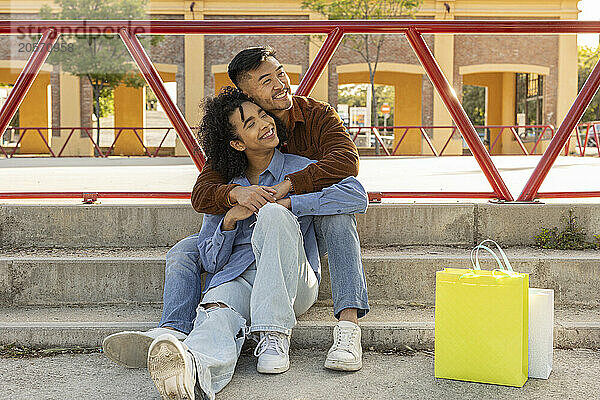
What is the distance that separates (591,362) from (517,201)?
1.06 m

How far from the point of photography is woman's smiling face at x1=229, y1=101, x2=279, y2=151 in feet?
8.21

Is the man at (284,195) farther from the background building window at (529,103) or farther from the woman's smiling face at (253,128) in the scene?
the background building window at (529,103)

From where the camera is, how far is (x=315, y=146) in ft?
8.87

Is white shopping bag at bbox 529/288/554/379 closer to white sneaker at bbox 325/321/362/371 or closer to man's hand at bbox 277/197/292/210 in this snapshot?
white sneaker at bbox 325/321/362/371

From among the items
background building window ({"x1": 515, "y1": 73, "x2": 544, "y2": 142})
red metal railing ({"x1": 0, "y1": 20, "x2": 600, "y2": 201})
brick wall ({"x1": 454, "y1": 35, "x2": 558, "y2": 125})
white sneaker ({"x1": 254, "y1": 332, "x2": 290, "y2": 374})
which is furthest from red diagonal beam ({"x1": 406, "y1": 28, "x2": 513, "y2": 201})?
background building window ({"x1": 515, "y1": 73, "x2": 544, "y2": 142})

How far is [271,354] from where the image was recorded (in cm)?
222

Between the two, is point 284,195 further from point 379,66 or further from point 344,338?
point 379,66

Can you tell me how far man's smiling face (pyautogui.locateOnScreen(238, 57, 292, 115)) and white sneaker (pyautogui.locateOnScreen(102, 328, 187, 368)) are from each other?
0.94 metres

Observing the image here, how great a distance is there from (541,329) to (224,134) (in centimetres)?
132

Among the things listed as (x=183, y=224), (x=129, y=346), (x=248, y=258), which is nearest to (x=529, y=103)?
(x=183, y=224)

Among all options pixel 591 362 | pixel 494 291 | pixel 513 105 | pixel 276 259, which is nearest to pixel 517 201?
pixel 591 362

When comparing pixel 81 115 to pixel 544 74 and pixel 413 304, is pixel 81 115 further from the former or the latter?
pixel 413 304

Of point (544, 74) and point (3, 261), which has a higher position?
point (544, 74)

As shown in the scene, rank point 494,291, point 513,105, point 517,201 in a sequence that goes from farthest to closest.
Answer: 1. point 513,105
2. point 517,201
3. point 494,291
